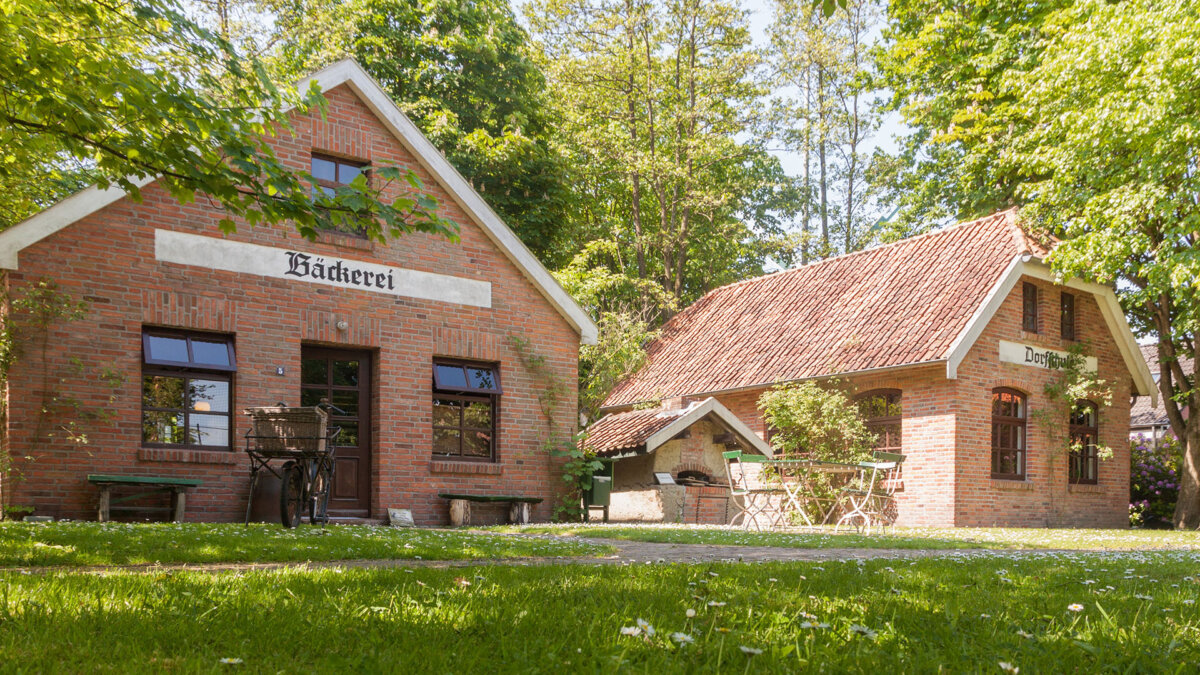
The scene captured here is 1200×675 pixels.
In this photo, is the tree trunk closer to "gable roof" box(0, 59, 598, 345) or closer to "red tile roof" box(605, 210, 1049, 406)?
"red tile roof" box(605, 210, 1049, 406)

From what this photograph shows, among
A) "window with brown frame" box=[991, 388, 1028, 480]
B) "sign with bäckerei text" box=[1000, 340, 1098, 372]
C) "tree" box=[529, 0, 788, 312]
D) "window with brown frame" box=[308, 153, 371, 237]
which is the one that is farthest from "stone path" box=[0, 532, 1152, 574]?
"tree" box=[529, 0, 788, 312]

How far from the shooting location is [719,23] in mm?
29516

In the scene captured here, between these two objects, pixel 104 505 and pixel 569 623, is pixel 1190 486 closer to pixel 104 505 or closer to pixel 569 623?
pixel 104 505

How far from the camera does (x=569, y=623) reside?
314cm

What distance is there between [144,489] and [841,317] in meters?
14.1

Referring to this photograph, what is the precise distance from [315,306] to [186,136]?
697cm

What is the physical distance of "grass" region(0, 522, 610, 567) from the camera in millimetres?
5781

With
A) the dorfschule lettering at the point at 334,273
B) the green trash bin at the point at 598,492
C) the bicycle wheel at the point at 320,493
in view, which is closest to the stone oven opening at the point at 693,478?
the green trash bin at the point at 598,492

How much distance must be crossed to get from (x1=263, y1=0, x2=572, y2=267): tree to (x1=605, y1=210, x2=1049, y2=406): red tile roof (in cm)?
467

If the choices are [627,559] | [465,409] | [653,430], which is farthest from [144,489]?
[653,430]

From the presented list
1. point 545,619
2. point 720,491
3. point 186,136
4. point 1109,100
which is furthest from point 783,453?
point 545,619

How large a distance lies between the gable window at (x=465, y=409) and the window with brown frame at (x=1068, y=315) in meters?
12.5

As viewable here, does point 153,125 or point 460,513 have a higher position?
point 153,125

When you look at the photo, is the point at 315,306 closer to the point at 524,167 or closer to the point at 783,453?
the point at 783,453
